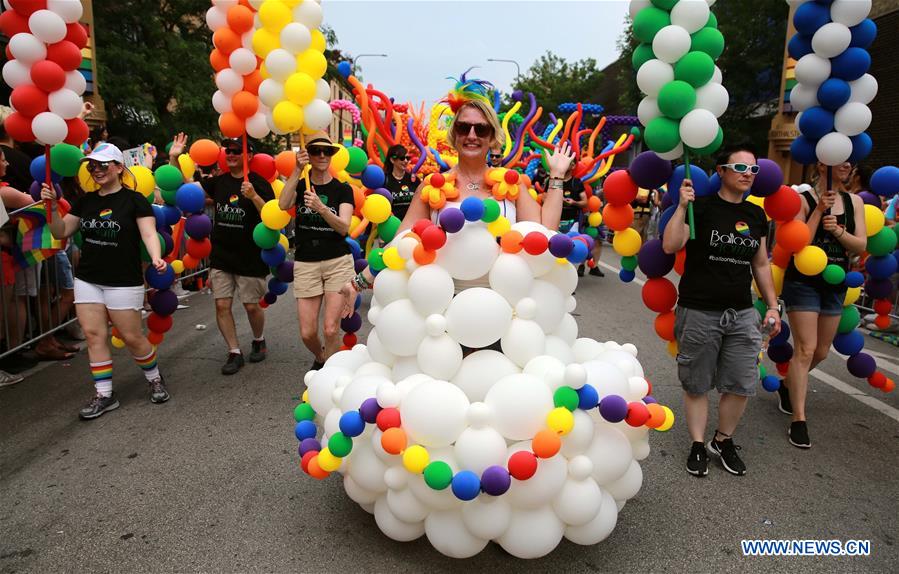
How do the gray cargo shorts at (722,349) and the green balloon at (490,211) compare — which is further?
the gray cargo shorts at (722,349)

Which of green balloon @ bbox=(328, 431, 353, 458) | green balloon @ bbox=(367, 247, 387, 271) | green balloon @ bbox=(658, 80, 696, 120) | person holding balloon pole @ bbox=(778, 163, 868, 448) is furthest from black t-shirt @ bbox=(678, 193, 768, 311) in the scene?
green balloon @ bbox=(328, 431, 353, 458)

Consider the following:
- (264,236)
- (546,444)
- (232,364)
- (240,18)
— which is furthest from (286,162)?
(546,444)

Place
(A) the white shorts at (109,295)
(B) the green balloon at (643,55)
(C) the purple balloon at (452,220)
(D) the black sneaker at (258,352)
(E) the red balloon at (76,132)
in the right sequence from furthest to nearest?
(D) the black sneaker at (258,352), (E) the red balloon at (76,132), (A) the white shorts at (109,295), (B) the green balloon at (643,55), (C) the purple balloon at (452,220)

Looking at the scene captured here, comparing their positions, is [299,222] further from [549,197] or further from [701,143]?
[701,143]

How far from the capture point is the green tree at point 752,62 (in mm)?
21781

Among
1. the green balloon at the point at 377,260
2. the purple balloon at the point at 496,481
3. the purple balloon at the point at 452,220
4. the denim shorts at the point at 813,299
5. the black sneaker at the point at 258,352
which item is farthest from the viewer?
the black sneaker at the point at 258,352

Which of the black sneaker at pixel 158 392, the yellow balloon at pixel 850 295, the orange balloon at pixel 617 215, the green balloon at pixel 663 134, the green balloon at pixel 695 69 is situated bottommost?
the black sneaker at pixel 158 392

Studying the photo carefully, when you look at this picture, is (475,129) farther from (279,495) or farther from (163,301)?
(163,301)

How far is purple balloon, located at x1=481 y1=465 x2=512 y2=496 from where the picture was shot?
2.32 meters

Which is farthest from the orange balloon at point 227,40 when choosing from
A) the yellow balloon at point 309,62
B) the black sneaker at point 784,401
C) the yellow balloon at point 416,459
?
the black sneaker at point 784,401

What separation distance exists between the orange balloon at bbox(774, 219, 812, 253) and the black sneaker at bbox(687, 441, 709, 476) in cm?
143

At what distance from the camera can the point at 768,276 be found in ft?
12.6

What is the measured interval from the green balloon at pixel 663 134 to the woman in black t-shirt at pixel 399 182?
4.46 m

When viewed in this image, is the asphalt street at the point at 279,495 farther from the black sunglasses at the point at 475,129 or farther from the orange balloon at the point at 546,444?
the black sunglasses at the point at 475,129
